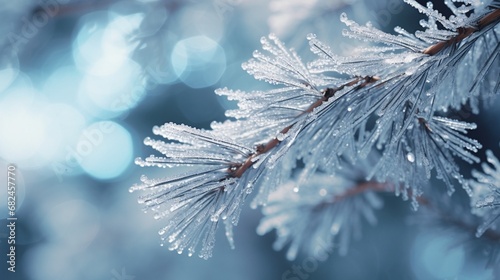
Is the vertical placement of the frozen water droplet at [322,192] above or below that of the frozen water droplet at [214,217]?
below

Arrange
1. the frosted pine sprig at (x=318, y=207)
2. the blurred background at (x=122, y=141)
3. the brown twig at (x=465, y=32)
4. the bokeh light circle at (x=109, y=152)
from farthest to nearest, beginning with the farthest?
the bokeh light circle at (x=109, y=152) → the blurred background at (x=122, y=141) → the frosted pine sprig at (x=318, y=207) → the brown twig at (x=465, y=32)

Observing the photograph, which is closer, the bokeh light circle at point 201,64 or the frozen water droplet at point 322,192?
the frozen water droplet at point 322,192

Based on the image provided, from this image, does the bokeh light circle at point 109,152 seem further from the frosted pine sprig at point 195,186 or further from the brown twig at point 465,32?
the brown twig at point 465,32

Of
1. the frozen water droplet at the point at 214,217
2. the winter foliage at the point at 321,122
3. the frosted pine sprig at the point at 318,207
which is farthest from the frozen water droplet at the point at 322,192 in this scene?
the frozen water droplet at the point at 214,217

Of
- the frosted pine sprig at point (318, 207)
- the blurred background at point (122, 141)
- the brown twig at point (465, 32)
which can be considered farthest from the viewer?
the blurred background at point (122, 141)

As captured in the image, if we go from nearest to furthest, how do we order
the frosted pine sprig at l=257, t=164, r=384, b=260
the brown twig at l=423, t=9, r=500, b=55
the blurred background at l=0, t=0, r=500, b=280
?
the brown twig at l=423, t=9, r=500, b=55
the frosted pine sprig at l=257, t=164, r=384, b=260
the blurred background at l=0, t=0, r=500, b=280

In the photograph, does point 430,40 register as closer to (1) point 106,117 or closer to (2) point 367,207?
(2) point 367,207

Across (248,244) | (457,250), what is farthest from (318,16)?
(248,244)

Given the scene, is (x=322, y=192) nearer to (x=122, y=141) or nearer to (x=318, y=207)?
(x=318, y=207)

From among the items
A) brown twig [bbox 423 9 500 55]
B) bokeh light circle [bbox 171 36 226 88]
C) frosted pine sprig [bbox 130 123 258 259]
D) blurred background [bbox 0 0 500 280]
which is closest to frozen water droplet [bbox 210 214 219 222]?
frosted pine sprig [bbox 130 123 258 259]

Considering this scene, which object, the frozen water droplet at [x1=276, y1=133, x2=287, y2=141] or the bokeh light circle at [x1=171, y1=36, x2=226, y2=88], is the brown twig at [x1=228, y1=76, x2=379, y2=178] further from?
the bokeh light circle at [x1=171, y1=36, x2=226, y2=88]
